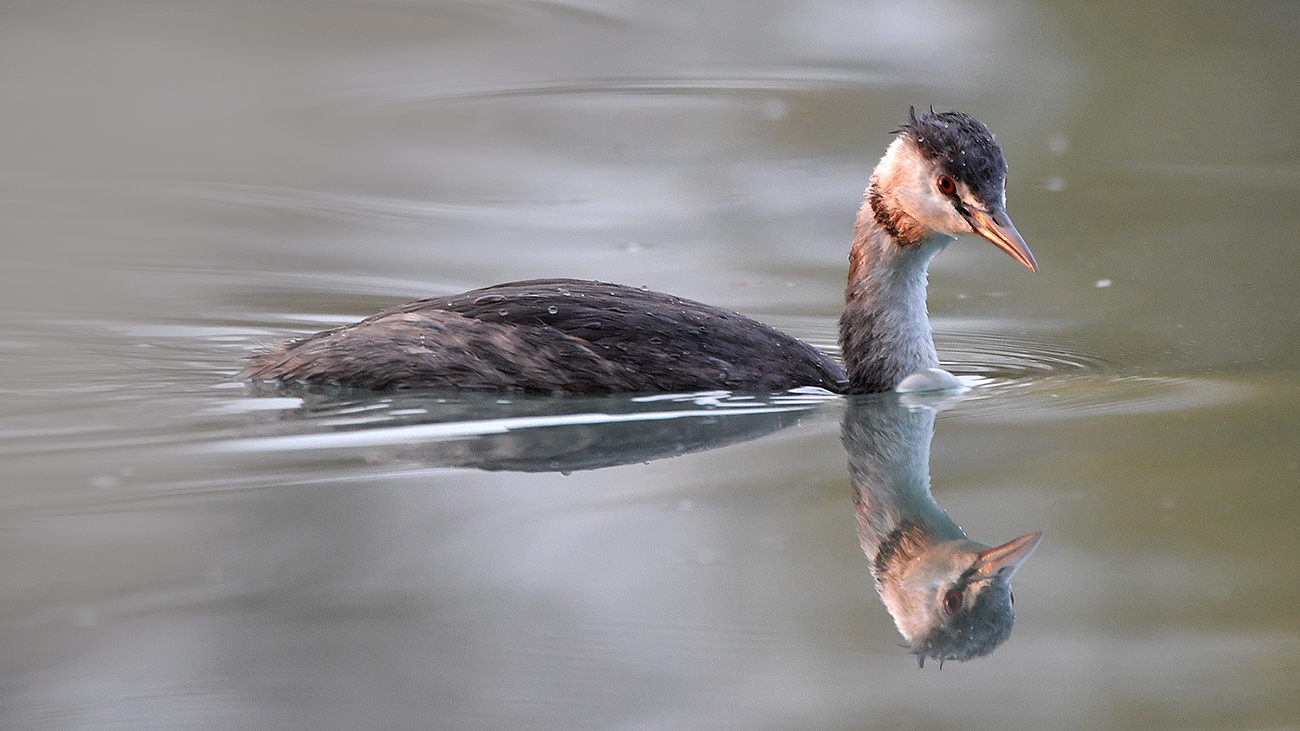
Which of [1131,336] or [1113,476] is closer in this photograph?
[1113,476]

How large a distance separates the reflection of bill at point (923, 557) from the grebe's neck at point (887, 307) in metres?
0.55

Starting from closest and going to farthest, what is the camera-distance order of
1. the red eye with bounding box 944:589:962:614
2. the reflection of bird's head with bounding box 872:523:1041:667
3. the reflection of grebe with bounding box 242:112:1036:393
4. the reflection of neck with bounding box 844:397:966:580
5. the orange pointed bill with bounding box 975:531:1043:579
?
the reflection of bird's head with bounding box 872:523:1041:667 → the red eye with bounding box 944:589:962:614 → the orange pointed bill with bounding box 975:531:1043:579 → the reflection of neck with bounding box 844:397:966:580 → the reflection of grebe with bounding box 242:112:1036:393

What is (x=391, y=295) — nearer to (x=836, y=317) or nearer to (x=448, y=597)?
(x=836, y=317)

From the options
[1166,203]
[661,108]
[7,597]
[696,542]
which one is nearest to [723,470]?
[696,542]

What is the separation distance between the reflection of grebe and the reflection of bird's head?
1.68m

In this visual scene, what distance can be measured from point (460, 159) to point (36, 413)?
5.19m

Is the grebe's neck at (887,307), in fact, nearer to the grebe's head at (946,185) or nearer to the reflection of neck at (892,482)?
the grebe's head at (946,185)

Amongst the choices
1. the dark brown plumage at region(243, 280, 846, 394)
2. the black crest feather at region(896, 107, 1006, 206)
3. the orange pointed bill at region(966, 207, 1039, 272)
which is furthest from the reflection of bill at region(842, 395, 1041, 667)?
the black crest feather at region(896, 107, 1006, 206)

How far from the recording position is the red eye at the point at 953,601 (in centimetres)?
438

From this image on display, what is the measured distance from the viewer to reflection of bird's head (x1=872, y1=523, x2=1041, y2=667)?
4.20 m

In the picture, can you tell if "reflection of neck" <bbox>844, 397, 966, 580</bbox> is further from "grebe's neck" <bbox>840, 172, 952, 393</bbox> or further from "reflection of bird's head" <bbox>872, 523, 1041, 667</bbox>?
"grebe's neck" <bbox>840, 172, 952, 393</bbox>

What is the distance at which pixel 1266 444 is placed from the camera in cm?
579

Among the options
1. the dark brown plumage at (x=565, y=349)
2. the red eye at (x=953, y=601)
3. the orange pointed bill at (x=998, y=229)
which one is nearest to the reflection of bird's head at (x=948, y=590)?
the red eye at (x=953, y=601)

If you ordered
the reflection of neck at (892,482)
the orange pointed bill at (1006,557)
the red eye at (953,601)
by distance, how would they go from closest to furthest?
the red eye at (953,601) < the orange pointed bill at (1006,557) < the reflection of neck at (892,482)
